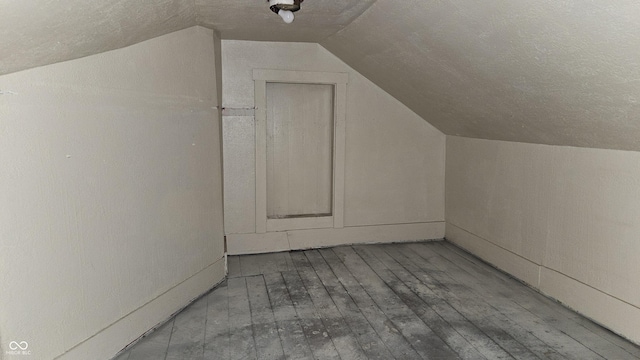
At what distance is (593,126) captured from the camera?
2506 millimetres

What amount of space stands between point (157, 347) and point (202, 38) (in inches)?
89.5

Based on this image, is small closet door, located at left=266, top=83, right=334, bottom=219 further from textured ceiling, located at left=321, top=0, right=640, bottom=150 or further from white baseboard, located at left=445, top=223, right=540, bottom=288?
white baseboard, located at left=445, top=223, right=540, bottom=288

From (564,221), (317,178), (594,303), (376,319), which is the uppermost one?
(317,178)

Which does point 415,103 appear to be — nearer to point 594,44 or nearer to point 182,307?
point 594,44

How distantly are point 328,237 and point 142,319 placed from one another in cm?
228

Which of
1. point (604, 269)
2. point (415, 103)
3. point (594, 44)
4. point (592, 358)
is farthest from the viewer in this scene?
point (415, 103)

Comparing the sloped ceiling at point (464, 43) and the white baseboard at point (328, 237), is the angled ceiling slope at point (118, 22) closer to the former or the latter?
the sloped ceiling at point (464, 43)

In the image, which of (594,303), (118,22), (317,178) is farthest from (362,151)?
(118,22)

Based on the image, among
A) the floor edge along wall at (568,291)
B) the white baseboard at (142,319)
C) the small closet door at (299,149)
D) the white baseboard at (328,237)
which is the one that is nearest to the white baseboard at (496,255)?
the floor edge along wall at (568,291)

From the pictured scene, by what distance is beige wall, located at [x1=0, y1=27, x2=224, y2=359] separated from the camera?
187 centimetres

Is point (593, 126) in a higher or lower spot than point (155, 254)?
higher

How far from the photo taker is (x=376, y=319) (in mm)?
2812

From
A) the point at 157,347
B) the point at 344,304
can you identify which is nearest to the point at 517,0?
the point at 344,304

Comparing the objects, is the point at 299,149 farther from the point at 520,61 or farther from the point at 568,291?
the point at 568,291
